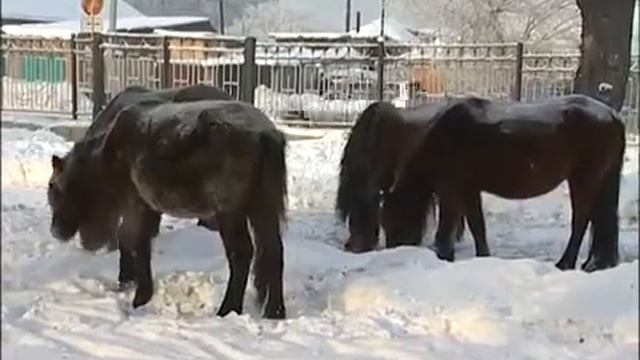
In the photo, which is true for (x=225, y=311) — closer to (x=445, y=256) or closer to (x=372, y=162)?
(x=445, y=256)

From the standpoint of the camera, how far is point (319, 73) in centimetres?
709

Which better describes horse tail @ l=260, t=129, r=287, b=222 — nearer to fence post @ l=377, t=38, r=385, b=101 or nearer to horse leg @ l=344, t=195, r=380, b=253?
horse leg @ l=344, t=195, r=380, b=253

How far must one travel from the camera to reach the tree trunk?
5.84 m

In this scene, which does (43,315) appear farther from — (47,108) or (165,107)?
(47,108)

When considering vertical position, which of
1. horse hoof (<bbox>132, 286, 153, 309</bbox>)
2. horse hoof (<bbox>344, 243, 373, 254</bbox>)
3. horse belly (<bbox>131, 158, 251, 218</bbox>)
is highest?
horse belly (<bbox>131, 158, 251, 218</bbox>)

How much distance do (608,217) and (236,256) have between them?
217 cm

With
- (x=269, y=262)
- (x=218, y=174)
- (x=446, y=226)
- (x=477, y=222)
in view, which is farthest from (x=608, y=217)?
(x=218, y=174)

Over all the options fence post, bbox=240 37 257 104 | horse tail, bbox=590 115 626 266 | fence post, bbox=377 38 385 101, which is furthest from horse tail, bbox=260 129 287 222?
fence post, bbox=377 38 385 101

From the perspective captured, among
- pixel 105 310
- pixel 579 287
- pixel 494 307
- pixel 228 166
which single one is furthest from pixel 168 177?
pixel 579 287

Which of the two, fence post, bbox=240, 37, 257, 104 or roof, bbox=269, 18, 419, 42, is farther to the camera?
fence post, bbox=240, 37, 257, 104

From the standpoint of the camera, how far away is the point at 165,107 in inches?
164

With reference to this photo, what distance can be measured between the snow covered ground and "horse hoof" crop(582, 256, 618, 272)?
0.13 meters

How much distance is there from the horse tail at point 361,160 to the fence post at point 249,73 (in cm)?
71

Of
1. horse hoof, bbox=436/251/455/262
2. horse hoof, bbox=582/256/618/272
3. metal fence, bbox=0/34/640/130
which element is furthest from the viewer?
metal fence, bbox=0/34/640/130
